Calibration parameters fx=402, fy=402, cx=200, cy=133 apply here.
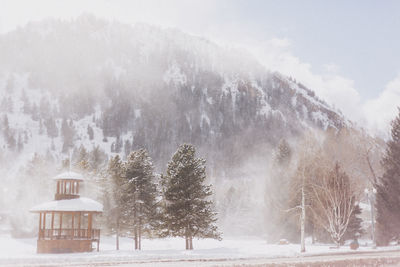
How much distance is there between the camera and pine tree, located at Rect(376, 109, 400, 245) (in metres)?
36.8

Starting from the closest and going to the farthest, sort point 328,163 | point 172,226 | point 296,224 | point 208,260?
1. point 208,260
2. point 172,226
3. point 328,163
4. point 296,224

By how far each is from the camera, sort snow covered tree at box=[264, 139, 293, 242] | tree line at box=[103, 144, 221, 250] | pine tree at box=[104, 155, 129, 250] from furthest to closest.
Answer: snow covered tree at box=[264, 139, 293, 242] < pine tree at box=[104, 155, 129, 250] < tree line at box=[103, 144, 221, 250]

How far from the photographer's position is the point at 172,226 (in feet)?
123

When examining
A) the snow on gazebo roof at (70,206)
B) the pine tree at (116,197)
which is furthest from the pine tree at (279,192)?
the snow on gazebo roof at (70,206)

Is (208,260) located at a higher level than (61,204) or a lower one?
lower

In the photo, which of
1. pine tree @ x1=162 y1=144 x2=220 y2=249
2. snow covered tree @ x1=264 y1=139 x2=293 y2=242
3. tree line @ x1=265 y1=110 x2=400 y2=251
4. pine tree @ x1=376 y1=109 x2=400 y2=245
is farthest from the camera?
snow covered tree @ x1=264 y1=139 x2=293 y2=242

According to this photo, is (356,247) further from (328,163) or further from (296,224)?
(296,224)

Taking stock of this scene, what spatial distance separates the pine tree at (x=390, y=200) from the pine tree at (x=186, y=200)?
15.6 metres

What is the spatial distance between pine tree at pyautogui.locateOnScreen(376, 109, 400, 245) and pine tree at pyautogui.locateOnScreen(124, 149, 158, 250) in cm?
2230

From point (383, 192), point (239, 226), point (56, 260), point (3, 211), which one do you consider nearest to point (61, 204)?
point (56, 260)

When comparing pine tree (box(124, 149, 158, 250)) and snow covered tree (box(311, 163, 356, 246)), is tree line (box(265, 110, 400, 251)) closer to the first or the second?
snow covered tree (box(311, 163, 356, 246))

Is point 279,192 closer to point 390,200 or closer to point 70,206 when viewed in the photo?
point 390,200

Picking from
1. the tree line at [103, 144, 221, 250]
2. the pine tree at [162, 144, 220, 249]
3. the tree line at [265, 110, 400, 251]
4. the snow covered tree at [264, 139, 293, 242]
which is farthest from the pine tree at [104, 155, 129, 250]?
the snow covered tree at [264, 139, 293, 242]

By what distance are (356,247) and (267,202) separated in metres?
20.4
